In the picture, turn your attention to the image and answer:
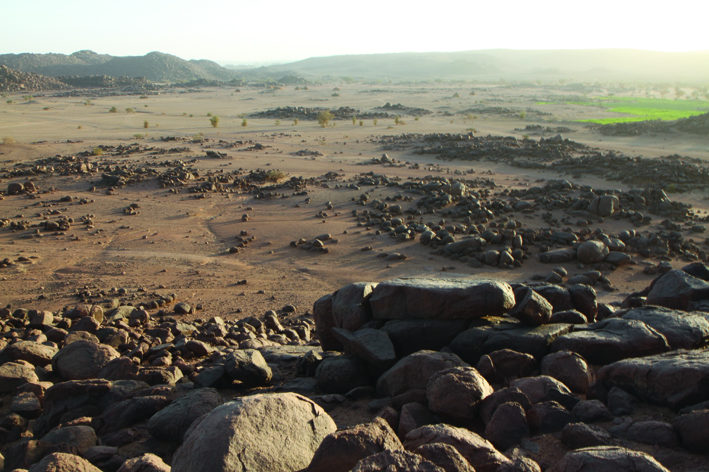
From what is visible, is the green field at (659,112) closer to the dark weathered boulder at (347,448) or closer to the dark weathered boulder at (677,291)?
the dark weathered boulder at (677,291)

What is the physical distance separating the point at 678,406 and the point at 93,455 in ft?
15.2

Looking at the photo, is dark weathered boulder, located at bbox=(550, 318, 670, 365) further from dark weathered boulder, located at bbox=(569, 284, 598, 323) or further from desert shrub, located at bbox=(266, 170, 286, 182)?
desert shrub, located at bbox=(266, 170, 286, 182)

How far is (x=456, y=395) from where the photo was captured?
3.75 metres

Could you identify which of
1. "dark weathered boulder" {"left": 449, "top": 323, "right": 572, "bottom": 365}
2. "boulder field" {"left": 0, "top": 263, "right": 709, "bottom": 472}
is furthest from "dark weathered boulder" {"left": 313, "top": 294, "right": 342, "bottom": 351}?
"dark weathered boulder" {"left": 449, "top": 323, "right": 572, "bottom": 365}

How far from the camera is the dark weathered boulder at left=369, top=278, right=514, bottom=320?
17.1 feet

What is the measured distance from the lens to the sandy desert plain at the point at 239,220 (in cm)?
934

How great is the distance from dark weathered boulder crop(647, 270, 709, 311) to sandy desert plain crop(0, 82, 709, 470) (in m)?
2.89

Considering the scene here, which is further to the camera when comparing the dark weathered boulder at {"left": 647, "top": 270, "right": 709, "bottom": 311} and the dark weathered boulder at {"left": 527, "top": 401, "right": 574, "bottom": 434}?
the dark weathered boulder at {"left": 647, "top": 270, "right": 709, "bottom": 311}

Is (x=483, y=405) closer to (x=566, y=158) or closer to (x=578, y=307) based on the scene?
(x=578, y=307)

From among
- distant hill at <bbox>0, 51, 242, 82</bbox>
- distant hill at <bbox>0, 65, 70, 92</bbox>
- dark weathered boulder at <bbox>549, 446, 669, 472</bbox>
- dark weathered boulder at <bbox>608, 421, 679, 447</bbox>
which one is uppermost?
distant hill at <bbox>0, 51, 242, 82</bbox>

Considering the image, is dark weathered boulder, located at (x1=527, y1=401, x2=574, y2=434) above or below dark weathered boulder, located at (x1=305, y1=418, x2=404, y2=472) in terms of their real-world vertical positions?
below

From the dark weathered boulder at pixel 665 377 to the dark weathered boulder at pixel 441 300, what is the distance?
1321 millimetres

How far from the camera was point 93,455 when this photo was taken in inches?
145

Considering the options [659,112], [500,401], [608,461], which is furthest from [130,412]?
[659,112]
